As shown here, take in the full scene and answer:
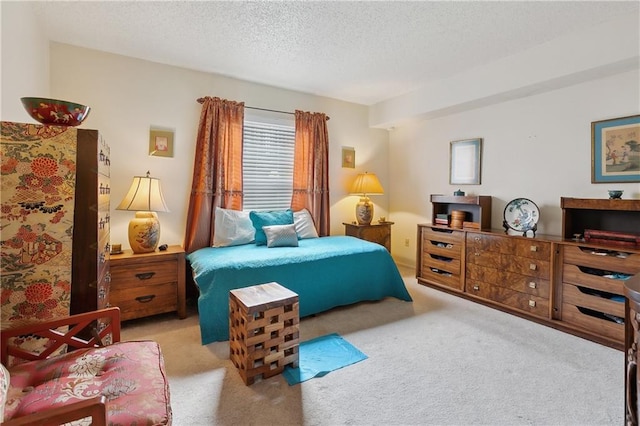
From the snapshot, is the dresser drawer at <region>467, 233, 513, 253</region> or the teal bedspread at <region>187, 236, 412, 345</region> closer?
the teal bedspread at <region>187, 236, 412, 345</region>

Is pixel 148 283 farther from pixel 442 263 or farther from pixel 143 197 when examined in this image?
pixel 442 263

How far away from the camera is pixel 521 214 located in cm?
318

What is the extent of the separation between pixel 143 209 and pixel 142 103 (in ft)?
3.77

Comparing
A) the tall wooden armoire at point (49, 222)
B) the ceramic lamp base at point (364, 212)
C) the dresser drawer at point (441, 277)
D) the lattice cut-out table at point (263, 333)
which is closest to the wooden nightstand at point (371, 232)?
the ceramic lamp base at point (364, 212)

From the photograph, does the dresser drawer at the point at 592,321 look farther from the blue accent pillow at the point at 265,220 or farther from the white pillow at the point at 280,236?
the blue accent pillow at the point at 265,220

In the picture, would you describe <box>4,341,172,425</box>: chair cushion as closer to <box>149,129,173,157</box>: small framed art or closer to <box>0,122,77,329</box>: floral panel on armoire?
<box>0,122,77,329</box>: floral panel on armoire

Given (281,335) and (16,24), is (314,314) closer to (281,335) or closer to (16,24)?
(281,335)

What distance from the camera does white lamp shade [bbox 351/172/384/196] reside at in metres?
4.31

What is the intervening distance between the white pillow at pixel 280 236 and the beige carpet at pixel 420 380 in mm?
903

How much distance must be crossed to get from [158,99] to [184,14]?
3.76 ft

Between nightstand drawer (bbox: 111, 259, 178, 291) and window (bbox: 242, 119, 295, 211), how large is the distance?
1.21 m

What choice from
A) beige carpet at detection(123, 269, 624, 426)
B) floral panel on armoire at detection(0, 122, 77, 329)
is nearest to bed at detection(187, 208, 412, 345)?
beige carpet at detection(123, 269, 624, 426)

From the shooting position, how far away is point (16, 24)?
1.95 meters

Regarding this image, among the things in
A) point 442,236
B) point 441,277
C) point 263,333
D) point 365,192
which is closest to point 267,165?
point 365,192
